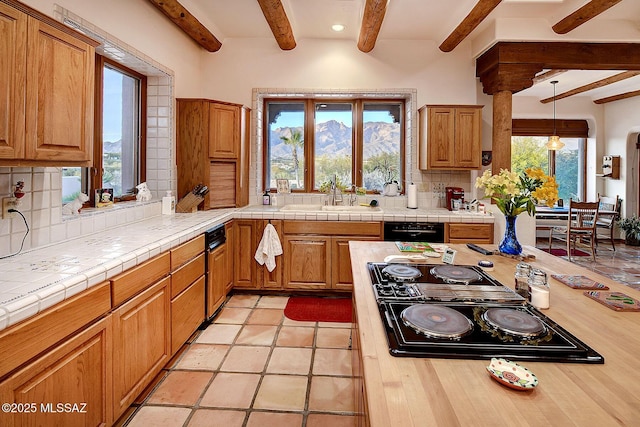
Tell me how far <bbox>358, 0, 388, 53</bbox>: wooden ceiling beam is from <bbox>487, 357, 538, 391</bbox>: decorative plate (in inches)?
121

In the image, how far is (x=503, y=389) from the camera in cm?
77

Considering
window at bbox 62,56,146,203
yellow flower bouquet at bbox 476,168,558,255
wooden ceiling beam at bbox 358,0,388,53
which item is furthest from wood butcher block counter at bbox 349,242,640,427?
wooden ceiling beam at bbox 358,0,388,53

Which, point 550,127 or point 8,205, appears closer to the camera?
point 8,205

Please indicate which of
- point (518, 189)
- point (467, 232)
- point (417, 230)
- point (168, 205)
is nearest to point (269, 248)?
point (168, 205)

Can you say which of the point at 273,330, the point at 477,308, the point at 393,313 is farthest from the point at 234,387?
the point at 477,308

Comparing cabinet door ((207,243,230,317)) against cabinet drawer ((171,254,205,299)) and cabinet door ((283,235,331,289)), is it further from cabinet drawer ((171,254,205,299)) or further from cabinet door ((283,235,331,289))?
cabinet door ((283,235,331,289))

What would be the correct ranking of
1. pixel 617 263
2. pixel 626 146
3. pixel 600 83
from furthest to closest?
1. pixel 626 146
2. pixel 600 83
3. pixel 617 263

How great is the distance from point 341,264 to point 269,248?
30.3 inches

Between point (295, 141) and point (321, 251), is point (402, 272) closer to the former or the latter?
point (321, 251)

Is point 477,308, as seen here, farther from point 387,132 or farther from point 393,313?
point 387,132

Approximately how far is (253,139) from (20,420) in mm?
3610

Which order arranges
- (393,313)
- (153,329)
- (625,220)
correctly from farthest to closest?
(625,220), (153,329), (393,313)

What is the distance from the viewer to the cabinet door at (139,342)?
1775 millimetres

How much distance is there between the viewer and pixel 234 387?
7.29ft
